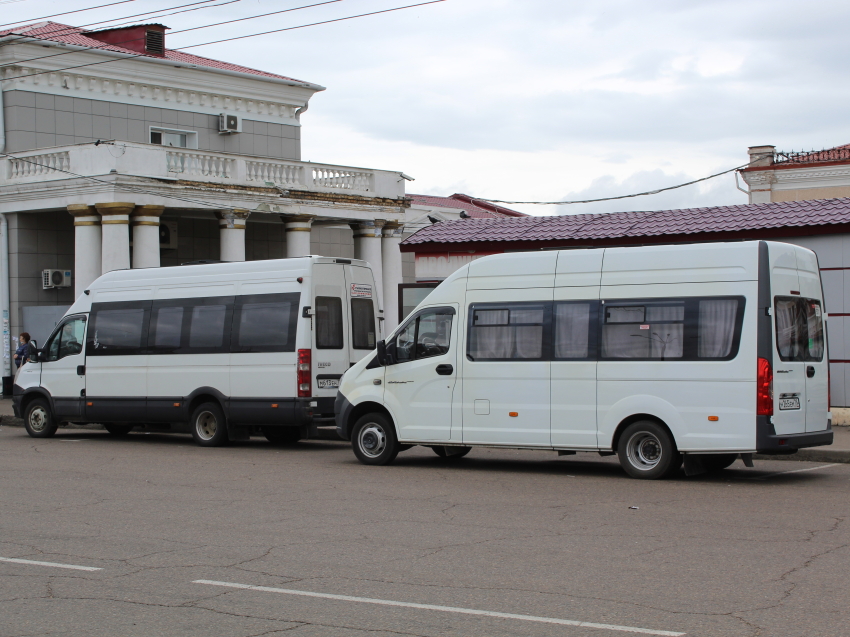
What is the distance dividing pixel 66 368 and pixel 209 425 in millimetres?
3245

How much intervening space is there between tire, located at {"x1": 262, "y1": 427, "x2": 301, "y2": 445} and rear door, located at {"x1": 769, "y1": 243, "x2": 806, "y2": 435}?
832 centimetres

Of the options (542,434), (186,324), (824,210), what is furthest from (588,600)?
(824,210)

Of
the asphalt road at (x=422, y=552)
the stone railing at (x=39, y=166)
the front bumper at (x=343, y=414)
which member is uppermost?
the stone railing at (x=39, y=166)

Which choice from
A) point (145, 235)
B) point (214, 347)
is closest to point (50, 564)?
point (214, 347)

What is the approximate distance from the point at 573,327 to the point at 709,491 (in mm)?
2449

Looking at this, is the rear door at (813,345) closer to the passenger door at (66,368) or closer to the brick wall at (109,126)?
the passenger door at (66,368)

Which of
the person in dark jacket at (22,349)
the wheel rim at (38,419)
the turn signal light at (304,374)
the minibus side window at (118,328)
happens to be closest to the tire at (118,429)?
the wheel rim at (38,419)

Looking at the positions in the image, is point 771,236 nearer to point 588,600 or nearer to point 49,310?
point 588,600

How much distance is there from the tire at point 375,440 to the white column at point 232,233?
44.2ft

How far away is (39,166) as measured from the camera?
25.8 meters

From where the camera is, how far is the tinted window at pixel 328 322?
16047mm

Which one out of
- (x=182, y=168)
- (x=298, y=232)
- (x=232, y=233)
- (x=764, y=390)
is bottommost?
(x=764, y=390)

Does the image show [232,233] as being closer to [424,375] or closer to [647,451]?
[424,375]

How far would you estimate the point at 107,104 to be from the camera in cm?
2977
